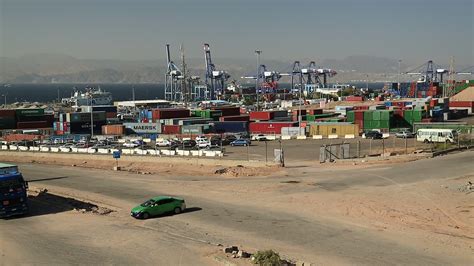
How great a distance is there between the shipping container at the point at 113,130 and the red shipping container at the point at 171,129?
6217 mm

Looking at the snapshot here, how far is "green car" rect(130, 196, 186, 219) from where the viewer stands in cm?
2230

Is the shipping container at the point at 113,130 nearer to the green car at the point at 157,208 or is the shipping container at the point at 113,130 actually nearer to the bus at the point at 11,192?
the bus at the point at 11,192

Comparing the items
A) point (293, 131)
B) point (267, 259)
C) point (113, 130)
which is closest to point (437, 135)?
point (293, 131)

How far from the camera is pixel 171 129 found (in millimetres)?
66438

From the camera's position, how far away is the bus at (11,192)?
21.5 meters

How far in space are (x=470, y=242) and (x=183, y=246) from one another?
31.0 feet

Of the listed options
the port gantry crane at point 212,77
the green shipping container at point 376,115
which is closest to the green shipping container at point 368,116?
the green shipping container at point 376,115

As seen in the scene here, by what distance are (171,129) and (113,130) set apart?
9.41 metres

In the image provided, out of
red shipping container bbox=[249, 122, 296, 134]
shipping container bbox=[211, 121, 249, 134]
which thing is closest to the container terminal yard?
red shipping container bbox=[249, 122, 296, 134]

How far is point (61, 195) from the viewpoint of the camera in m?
29.2

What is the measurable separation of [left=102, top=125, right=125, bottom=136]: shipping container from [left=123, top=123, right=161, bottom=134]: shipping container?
2.09 ft

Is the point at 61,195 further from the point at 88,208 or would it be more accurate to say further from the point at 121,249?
the point at 121,249

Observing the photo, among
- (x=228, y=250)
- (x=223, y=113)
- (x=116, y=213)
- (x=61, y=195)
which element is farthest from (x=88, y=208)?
(x=223, y=113)

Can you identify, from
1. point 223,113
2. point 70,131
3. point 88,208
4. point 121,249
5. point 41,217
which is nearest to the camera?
point 121,249
